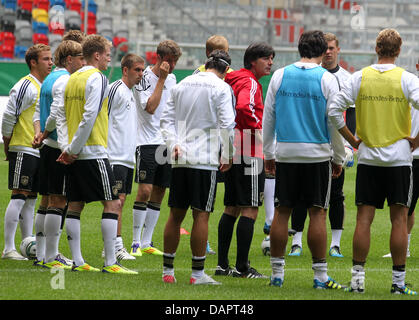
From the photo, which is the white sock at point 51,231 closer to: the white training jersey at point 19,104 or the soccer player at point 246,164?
the white training jersey at point 19,104

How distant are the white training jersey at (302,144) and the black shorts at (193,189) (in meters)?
0.56

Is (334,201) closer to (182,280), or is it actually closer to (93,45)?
(182,280)

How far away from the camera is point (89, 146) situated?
6.85 m

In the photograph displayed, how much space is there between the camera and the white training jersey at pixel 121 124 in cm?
802

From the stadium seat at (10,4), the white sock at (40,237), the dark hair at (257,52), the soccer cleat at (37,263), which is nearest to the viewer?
the dark hair at (257,52)

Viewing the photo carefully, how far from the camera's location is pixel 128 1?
30.5 meters

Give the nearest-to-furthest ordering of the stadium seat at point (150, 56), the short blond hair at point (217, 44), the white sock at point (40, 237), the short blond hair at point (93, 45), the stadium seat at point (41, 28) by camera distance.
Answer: the short blond hair at point (93, 45) < the white sock at point (40, 237) < the short blond hair at point (217, 44) < the stadium seat at point (150, 56) < the stadium seat at point (41, 28)

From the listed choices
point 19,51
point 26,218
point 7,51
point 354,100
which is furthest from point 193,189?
point 7,51

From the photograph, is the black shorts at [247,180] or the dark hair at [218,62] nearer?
Result: the dark hair at [218,62]

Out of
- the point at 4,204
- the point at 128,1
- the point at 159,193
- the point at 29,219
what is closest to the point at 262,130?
the point at 159,193

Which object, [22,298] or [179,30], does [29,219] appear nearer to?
[22,298]

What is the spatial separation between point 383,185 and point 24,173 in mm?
3683

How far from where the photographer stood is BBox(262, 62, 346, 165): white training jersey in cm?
637

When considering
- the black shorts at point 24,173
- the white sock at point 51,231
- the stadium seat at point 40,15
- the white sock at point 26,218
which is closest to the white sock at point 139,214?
the white sock at point 26,218
